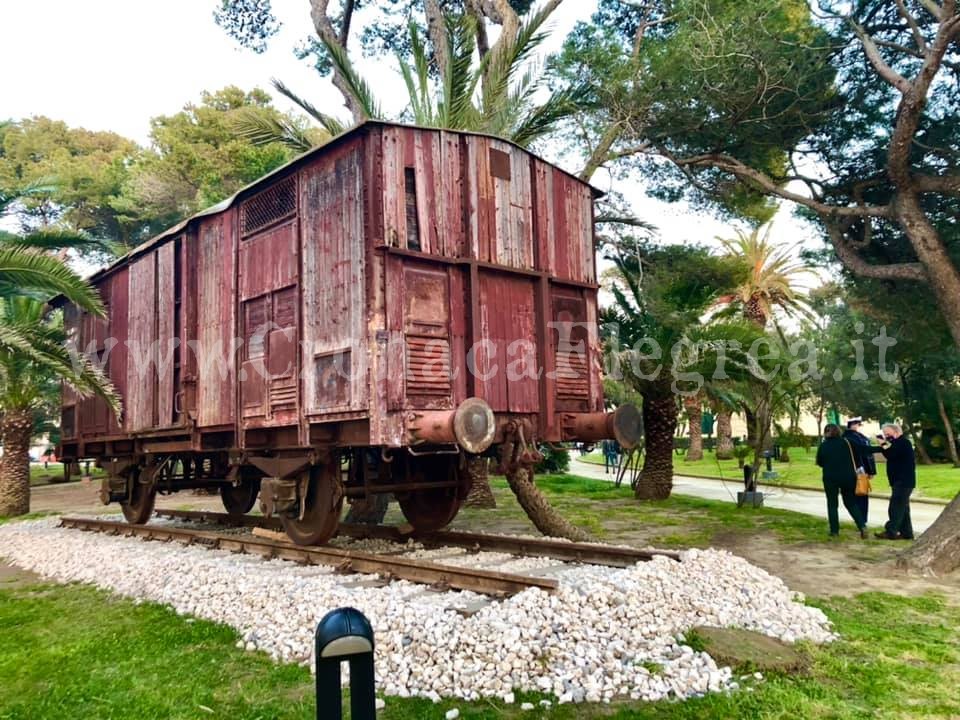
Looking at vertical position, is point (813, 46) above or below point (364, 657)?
above

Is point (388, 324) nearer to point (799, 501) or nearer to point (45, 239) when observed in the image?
point (45, 239)

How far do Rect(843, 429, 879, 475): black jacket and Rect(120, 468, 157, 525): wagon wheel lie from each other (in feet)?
35.2

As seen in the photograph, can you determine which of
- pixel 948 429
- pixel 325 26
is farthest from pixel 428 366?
pixel 948 429

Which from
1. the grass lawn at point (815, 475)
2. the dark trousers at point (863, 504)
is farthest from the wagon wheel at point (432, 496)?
the grass lawn at point (815, 475)

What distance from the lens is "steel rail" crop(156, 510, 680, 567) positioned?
22.7 ft

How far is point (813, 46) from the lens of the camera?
10.8m

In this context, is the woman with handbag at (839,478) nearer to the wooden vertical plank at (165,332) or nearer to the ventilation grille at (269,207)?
the ventilation grille at (269,207)

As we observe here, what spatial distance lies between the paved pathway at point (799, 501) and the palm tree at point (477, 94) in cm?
845

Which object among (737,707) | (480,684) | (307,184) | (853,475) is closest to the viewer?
(737,707)

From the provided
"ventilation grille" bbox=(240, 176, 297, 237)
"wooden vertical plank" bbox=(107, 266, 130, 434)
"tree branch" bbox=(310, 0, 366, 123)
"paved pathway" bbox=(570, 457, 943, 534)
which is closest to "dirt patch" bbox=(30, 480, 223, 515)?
"wooden vertical plank" bbox=(107, 266, 130, 434)

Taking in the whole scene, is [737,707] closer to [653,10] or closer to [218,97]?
[653,10]

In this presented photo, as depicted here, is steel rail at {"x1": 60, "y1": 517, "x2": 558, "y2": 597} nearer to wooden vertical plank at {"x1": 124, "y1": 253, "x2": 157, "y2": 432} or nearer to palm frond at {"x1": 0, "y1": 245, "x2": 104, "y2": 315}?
wooden vertical plank at {"x1": 124, "y1": 253, "x2": 157, "y2": 432}

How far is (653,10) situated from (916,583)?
11.1 metres

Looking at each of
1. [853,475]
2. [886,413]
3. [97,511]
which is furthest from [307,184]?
[886,413]
